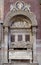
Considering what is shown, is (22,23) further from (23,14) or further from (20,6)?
(20,6)

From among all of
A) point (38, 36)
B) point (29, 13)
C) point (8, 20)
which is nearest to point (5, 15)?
point (8, 20)

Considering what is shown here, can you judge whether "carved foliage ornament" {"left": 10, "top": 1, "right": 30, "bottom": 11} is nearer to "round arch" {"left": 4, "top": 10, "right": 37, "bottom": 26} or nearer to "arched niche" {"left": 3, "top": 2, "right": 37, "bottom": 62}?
"arched niche" {"left": 3, "top": 2, "right": 37, "bottom": 62}

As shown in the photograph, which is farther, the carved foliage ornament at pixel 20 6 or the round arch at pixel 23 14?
the carved foliage ornament at pixel 20 6

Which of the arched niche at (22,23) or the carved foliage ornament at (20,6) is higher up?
the carved foliage ornament at (20,6)

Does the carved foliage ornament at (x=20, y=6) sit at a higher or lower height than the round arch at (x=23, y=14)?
higher

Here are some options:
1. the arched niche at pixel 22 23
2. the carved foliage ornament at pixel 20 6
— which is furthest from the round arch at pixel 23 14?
the carved foliage ornament at pixel 20 6

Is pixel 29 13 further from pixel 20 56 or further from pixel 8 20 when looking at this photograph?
pixel 20 56

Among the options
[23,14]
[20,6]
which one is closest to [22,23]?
[23,14]

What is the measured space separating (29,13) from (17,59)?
6.89ft

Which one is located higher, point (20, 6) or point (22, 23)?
point (20, 6)

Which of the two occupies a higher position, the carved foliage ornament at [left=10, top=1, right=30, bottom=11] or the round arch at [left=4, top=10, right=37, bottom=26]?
the carved foliage ornament at [left=10, top=1, right=30, bottom=11]

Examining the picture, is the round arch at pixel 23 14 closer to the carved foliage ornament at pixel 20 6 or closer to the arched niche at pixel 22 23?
the arched niche at pixel 22 23

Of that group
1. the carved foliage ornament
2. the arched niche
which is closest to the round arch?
the arched niche

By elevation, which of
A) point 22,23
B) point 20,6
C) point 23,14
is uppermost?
point 20,6
